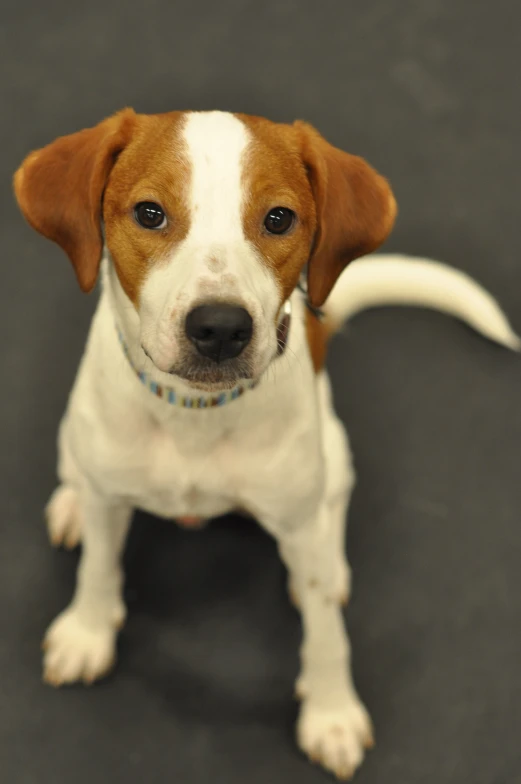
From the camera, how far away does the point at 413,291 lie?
295 centimetres

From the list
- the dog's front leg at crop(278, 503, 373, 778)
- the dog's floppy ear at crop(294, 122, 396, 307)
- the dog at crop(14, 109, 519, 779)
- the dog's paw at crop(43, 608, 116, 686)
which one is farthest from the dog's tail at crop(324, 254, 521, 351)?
the dog's paw at crop(43, 608, 116, 686)

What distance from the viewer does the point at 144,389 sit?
2002mm

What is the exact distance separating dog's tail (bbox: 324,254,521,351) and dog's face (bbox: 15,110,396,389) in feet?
2.75

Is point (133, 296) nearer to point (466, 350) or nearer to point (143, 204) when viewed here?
point (143, 204)

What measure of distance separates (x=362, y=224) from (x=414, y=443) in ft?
4.32

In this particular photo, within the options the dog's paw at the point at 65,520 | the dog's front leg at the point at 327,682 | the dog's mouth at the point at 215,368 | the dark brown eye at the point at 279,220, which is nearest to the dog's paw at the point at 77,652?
the dog's paw at the point at 65,520

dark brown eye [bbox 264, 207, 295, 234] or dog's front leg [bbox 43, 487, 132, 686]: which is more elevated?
dark brown eye [bbox 264, 207, 295, 234]

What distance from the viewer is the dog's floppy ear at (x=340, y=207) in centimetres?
189

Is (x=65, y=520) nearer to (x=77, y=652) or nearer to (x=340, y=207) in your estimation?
(x=77, y=652)

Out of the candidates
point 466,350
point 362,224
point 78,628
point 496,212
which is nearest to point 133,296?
point 362,224

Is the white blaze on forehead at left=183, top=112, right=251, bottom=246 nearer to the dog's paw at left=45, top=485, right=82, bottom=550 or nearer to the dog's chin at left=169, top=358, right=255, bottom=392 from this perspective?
the dog's chin at left=169, top=358, right=255, bottom=392

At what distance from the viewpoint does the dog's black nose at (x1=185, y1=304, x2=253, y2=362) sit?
1.62 m

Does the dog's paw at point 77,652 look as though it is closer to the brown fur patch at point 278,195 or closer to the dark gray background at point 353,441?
the dark gray background at point 353,441

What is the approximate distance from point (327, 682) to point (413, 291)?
123 centimetres
